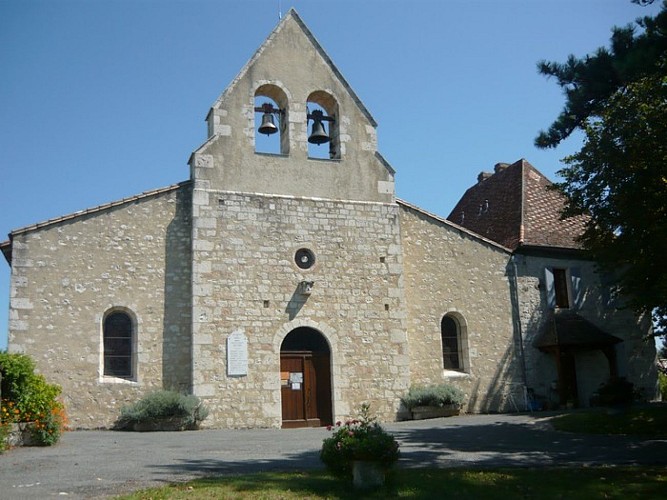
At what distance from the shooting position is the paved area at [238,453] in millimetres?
9781

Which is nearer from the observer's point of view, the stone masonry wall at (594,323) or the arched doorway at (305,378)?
the arched doorway at (305,378)

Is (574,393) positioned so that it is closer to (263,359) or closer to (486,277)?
(486,277)

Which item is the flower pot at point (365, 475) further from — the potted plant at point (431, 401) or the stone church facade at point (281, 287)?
the potted plant at point (431, 401)

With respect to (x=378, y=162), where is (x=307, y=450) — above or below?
below

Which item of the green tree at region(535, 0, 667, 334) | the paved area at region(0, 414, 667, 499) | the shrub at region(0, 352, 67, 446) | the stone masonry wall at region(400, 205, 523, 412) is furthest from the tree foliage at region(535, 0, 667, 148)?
the shrub at region(0, 352, 67, 446)

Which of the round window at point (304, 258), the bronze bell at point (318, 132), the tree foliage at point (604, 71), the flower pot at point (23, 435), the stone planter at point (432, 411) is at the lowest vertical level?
the stone planter at point (432, 411)

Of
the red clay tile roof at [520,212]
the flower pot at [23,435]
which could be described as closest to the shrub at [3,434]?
the flower pot at [23,435]

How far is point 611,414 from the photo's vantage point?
57.0ft

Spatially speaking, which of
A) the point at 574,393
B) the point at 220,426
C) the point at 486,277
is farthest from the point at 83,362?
the point at 574,393

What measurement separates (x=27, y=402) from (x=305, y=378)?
756cm

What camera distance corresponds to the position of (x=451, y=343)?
70.3 feet

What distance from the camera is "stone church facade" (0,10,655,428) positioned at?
17.5 m

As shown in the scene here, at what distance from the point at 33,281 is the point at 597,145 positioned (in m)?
13.1

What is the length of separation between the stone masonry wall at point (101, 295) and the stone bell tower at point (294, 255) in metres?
0.61
